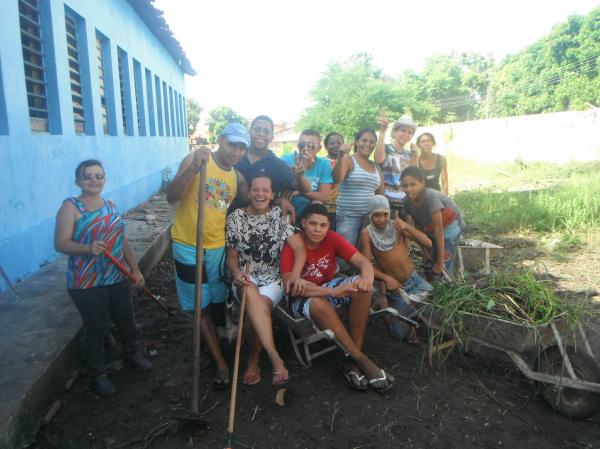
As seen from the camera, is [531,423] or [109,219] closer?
[531,423]

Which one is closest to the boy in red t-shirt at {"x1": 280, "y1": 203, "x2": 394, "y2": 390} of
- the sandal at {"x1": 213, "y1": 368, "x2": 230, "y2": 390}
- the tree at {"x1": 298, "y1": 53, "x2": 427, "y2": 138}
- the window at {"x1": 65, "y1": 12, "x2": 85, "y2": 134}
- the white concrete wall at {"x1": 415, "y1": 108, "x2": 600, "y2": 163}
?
the sandal at {"x1": 213, "y1": 368, "x2": 230, "y2": 390}

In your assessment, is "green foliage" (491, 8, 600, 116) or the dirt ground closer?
the dirt ground

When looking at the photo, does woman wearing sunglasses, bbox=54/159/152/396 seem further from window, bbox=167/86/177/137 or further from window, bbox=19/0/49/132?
window, bbox=167/86/177/137

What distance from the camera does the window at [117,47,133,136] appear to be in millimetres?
9375

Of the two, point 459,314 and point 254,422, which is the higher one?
point 459,314

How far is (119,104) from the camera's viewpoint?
844 centimetres

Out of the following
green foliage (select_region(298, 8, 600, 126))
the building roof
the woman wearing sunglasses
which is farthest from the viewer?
green foliage (select_region(298, 8, 600, 126))

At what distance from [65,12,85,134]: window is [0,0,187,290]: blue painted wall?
0.08m

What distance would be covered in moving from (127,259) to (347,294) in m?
1.67

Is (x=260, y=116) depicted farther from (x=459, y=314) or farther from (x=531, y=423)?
(x=531, y=423)

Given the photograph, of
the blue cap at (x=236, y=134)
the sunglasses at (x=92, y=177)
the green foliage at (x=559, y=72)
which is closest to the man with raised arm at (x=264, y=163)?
the blue cap at (x=236, y=134)

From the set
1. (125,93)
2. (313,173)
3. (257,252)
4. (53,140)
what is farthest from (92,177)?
(125,93)

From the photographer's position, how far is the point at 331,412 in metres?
2.80

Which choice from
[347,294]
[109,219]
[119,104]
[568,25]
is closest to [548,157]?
[119,104]
